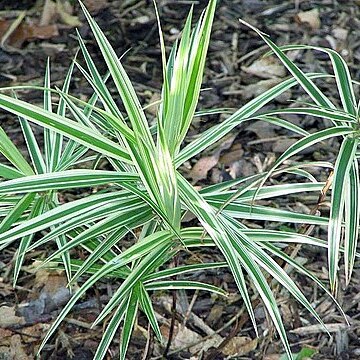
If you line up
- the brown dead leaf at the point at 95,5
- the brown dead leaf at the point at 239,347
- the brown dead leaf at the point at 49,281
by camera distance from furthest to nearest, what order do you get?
the brown dead leaf at the point at 95,5, the brown dead leaf at the point at 49,281, the brown dead leaf at the point at 239,347

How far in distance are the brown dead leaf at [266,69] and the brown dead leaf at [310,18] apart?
28 centimetres

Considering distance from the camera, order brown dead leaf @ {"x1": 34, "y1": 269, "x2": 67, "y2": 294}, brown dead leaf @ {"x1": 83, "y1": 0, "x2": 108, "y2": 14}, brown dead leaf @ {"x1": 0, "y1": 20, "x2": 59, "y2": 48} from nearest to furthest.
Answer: brown dead leaf @ {"x1": 34, "y1": 269, "x2": 67, "y2": 294}, brown dead leaf @ {"x1": 0, "y1": 20, "x2": 59, "y2": 48}, brown dead leaf @ {"x1": 83, "y1": 0, "x2": 108, "y2": 14}

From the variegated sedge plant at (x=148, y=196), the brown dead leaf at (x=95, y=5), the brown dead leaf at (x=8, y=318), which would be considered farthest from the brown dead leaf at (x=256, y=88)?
the variegated sedge plant at (x=148, y=196)

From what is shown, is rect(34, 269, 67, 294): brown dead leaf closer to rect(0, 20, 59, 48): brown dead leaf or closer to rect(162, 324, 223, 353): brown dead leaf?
rect(162, 324, 223, 353): brown dead leaf

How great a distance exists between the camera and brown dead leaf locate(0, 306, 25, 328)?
1.97m

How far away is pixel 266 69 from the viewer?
112 inches

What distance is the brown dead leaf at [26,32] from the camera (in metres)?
2.99

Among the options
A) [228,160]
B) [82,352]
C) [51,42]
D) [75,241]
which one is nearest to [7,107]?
[75,241]

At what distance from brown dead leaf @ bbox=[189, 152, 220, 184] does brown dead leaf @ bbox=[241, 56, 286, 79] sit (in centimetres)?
48

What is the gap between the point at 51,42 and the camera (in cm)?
298

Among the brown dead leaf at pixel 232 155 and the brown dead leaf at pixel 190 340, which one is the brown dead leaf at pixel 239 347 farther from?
the brown dead leaf at pixel 232 155

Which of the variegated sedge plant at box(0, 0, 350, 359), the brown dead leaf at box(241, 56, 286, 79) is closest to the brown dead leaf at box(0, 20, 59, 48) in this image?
the brown dead leaf at box(241, 56, 286, 79)

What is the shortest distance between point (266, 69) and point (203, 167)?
1.91ft

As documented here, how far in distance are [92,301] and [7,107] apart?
92 centimetres
